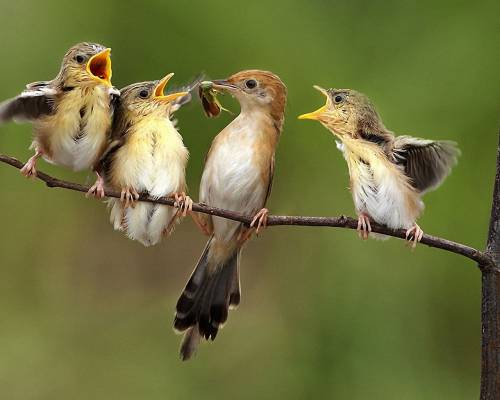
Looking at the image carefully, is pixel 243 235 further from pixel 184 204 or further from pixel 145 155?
pixel 184 204

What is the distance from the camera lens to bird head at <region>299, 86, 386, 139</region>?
249 centimetres

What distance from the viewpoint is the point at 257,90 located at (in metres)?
2.67

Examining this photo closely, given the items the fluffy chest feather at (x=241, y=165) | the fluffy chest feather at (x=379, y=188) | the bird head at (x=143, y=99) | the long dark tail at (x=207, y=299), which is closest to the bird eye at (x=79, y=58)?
the bird head at (x=143, y=99)

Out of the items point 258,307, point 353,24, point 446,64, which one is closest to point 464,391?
point 258,307

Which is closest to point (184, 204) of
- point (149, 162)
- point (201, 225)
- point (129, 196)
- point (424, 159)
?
point (129, 196)

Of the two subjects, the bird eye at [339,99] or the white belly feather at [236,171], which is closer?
the bird eye at [339,99]

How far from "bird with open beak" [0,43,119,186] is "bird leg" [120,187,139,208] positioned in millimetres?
111

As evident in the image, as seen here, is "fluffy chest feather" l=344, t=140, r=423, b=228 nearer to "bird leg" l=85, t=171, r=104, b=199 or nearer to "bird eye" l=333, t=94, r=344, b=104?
"bird eye" l=333, t=94, r=344, b=104

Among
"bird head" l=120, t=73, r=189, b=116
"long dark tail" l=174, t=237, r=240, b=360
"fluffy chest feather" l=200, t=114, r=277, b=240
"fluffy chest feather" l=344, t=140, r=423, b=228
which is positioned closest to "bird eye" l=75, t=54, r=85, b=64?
"bird head" l=120, t=73, r=189, b=116

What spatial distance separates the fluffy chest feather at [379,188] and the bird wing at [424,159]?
4 cm

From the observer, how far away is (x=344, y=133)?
8.30ft

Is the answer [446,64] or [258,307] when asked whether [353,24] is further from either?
[258,307]

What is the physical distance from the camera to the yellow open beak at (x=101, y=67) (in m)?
2.37

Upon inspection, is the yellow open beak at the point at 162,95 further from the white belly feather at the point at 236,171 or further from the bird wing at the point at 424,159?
the bird wing at the point at 424,159
